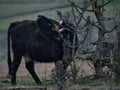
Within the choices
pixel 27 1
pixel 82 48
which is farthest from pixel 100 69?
pixel 27 1

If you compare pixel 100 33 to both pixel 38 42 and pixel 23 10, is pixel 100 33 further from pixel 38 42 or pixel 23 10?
pixel 23 10

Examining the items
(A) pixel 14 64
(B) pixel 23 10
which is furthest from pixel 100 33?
(B) pixel 23 10

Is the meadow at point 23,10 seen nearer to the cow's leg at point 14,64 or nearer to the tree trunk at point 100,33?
the cow's leg at point 14,64

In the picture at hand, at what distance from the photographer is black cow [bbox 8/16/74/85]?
11391 mm

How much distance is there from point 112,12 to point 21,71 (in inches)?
117

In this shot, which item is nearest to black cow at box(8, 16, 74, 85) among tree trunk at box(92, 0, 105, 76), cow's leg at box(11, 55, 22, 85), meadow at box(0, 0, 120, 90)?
cow's leg at box(11, 55, 22, 85)

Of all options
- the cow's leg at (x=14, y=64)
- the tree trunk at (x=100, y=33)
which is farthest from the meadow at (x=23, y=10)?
the tree trunk at (x=100, y=33)

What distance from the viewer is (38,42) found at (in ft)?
37.6

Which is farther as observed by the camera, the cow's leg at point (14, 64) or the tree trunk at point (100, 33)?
the cow's leg at point (14, 64)

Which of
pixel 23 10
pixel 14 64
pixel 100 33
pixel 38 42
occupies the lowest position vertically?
pixel 14 64

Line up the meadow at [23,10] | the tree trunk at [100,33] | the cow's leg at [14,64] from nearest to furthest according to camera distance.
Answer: the tree trunk at [100,33] → the cow's leg at [14,64] → the meadow at [23,10]

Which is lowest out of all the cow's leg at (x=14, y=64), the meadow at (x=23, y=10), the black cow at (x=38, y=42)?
the cow's leg at (x=14, y=64)

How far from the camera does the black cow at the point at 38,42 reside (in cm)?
1139

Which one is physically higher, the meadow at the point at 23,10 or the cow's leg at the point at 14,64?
the meadow at the point at 23,10
